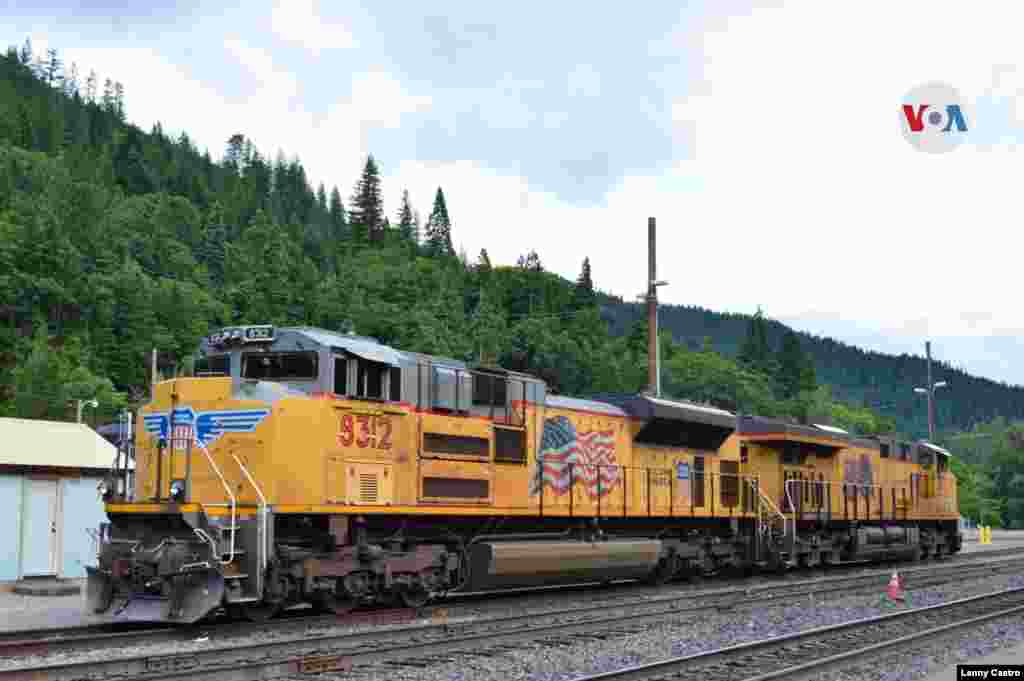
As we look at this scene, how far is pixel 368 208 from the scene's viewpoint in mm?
184500

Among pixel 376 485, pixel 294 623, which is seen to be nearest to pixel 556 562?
pixel 376 485

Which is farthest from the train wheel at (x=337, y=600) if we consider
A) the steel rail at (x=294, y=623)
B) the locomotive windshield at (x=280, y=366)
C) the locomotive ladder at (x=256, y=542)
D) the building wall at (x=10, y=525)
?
the building wall at (x=10, y=525)

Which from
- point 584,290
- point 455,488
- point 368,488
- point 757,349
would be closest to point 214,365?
point 368,488

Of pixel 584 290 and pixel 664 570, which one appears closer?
pixel 664 570

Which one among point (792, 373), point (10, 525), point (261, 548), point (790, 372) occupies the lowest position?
point (10, 525)

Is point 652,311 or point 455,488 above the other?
point 652,311

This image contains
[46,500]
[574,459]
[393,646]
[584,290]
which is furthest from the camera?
[584,290]

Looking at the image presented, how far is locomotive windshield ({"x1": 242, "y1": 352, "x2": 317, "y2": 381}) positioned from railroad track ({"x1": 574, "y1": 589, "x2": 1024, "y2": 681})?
600 centimetres

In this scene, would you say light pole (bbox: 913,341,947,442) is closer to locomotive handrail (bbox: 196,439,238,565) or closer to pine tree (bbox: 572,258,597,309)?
locomotive handrail (bbox: 196,439,238,565)

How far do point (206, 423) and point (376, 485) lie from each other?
2400 millimetres

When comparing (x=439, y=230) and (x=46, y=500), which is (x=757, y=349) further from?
(x=46, y=500)

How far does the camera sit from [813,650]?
39.5 feet

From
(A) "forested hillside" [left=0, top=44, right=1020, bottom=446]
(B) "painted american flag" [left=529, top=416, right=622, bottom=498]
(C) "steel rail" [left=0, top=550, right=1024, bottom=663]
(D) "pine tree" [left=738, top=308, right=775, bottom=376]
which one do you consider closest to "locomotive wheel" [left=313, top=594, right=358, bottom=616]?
(C) "steel rail" [left=0, top=550, right=1024, bottom=663]

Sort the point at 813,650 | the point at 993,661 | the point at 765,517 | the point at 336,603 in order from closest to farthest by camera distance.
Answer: the point at 993,661 < the point at 813,650 < the point at 336,603 < the point at 765,517
